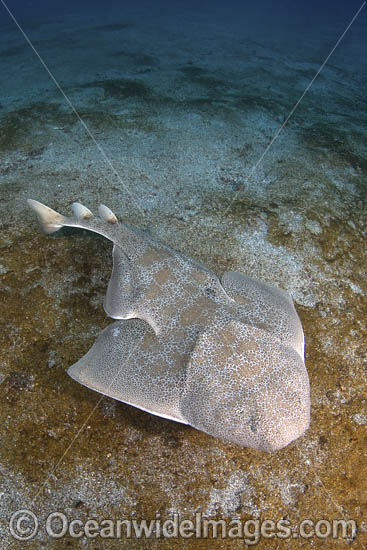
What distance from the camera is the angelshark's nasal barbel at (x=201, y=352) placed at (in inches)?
103

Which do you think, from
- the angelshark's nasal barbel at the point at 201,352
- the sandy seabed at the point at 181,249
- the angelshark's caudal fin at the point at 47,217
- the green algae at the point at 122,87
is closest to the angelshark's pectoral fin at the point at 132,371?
the angelshark's nasal barbel at the point at 201,352

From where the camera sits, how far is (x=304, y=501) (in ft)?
10.4

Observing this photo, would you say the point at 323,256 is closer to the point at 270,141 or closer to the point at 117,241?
the point at 117,241

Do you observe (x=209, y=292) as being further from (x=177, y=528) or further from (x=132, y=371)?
(x=177, y=528)

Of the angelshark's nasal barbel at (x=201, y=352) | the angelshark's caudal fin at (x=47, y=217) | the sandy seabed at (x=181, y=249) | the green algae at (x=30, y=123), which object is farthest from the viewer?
the green algae at (x=30, y=123)

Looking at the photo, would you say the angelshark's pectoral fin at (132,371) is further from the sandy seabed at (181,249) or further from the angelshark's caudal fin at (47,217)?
the angelshark's caudal fin at (47,217)

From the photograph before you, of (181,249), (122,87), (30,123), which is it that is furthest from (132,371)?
(122,87)

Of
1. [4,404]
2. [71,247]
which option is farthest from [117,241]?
[4,404]

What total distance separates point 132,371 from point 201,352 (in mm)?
669

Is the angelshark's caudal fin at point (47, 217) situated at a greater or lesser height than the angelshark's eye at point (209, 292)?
lesser

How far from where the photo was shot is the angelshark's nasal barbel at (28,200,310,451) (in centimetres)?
261

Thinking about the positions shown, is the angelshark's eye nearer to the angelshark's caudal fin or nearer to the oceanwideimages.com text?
the oceanwideimages.com text

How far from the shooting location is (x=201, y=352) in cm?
291

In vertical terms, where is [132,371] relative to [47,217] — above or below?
above
